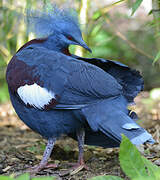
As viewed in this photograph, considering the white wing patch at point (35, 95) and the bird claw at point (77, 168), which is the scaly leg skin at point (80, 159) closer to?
the bird claw at point (77, 168)

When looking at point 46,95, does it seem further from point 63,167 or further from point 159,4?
point 159,4

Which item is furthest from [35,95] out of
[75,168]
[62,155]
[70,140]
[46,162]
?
[70,140]

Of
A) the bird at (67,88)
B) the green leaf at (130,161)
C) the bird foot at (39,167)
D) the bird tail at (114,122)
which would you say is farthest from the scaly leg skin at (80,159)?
the green leaf at (130,161)

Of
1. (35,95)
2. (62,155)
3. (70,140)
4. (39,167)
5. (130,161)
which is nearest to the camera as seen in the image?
(130,161)

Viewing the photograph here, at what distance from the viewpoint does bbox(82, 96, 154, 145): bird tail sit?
2574 millimetres

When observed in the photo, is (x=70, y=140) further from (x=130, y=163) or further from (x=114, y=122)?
(x=130, y=163)

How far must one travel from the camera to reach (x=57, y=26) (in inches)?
119

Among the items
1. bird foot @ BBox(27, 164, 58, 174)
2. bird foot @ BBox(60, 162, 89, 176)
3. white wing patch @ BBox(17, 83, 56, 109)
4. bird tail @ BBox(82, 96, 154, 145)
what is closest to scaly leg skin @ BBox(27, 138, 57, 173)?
bird foot @ BBox(27, 164, 58, 174)

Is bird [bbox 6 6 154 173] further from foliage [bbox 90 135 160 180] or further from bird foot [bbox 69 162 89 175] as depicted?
foliage [bbox 90 135 160 180]

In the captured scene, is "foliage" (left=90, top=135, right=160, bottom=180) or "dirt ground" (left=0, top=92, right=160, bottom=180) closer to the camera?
"foliage" (left=90, top=135, right=160, bottom=180)

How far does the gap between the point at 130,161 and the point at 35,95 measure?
99 cm

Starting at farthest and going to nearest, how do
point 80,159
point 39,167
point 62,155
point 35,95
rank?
point 62,155 < point 80,159 < point 39,167 < point 35,95

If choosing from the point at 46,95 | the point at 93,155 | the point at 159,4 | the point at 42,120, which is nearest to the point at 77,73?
the point at 46,95

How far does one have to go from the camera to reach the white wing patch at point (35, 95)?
2754mm
